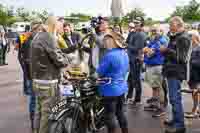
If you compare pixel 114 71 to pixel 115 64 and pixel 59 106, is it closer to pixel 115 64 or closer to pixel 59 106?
pixel 115 64

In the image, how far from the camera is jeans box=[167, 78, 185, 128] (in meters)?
6.56

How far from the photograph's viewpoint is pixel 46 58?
555cm

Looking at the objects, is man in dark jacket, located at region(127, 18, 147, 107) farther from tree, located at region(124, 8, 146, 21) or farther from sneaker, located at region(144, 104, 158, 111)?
tree, located at region(124, 8, 146, 21)

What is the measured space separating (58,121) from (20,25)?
52.8 meters

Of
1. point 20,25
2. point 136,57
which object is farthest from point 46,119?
point 20,25

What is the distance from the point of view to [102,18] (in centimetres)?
690

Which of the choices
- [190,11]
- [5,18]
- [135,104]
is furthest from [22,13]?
[135,104]

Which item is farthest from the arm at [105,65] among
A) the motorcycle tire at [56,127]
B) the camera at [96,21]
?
the camera at [96,21]

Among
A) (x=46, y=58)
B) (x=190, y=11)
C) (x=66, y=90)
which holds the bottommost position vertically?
(x=66, y=90)

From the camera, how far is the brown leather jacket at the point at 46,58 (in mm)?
5517

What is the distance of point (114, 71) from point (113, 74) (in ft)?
0.14

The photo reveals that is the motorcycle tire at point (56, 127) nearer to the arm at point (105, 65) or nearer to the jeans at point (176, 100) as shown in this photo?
the arm at point (105, 65)

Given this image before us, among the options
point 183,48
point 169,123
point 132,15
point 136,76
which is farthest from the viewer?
point 132,15

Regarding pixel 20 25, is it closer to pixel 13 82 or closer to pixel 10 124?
pixel 13 82
